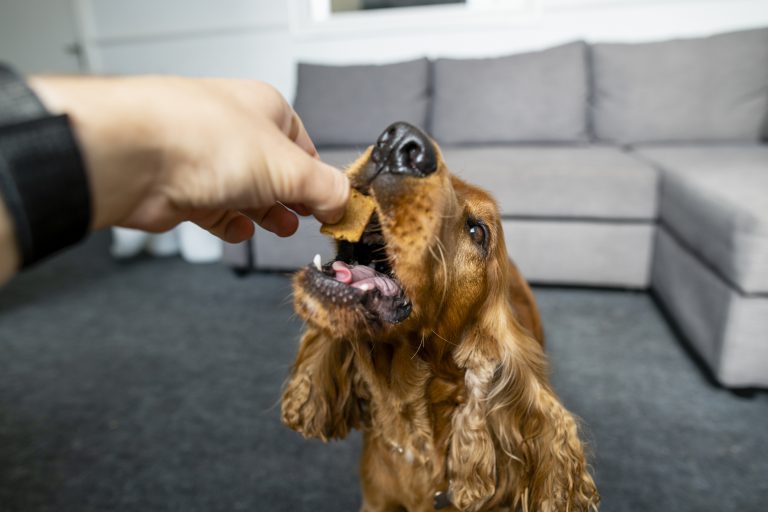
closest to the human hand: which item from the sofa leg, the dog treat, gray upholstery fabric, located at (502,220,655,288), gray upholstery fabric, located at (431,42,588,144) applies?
the dog treat

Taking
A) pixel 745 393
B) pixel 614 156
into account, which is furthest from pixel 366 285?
pixel 614 156

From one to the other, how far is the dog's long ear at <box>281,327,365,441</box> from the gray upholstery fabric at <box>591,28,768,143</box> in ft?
9.71

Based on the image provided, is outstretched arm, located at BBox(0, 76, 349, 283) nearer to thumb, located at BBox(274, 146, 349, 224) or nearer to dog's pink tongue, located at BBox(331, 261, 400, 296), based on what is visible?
thumb, located at BBox(274, 146, 349, 224)

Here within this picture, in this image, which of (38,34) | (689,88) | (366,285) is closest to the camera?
(366,285)

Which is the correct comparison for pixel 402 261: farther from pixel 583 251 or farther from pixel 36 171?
pixel 583 251

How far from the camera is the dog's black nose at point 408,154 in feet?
3.05

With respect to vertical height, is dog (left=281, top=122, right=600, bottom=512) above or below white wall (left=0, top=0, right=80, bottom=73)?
below

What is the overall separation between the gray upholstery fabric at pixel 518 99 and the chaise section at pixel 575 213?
579mm

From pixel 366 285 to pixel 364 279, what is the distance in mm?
34

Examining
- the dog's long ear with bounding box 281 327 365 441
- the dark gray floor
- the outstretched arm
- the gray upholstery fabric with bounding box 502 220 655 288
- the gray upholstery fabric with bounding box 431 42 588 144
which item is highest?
the outstretched arm

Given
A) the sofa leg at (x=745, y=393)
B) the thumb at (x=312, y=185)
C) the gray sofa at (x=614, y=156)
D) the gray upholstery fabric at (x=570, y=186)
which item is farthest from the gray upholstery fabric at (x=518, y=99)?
the thumb at (x=312, y=185)

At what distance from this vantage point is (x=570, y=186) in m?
2.79

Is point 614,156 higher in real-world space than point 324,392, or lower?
higher

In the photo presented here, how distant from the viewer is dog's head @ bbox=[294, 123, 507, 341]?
920 mm
